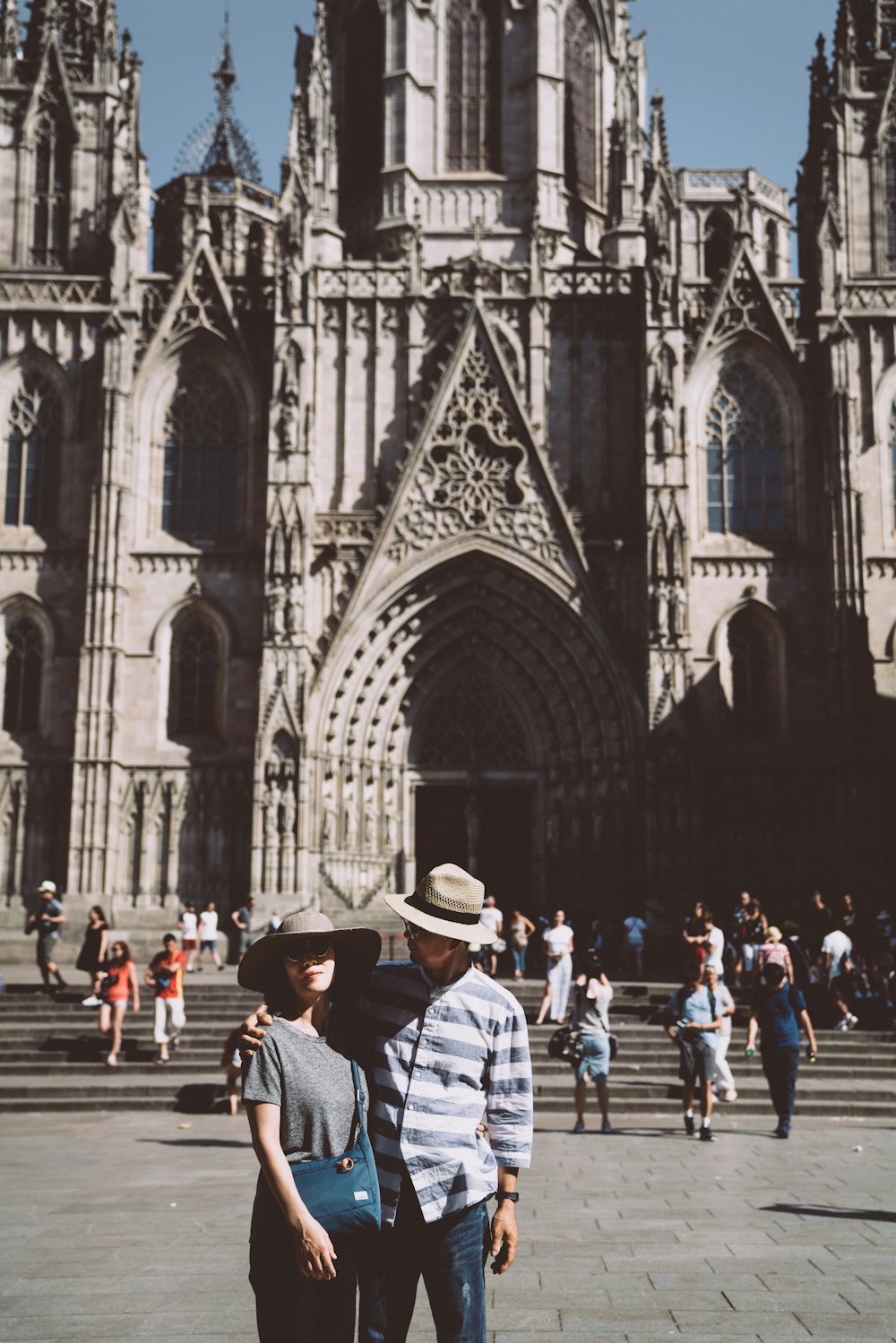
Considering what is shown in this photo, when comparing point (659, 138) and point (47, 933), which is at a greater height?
point (659, 138)

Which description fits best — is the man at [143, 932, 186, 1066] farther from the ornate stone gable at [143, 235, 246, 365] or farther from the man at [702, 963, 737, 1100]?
the ornate stone gable at [143, 235, 246, 365]

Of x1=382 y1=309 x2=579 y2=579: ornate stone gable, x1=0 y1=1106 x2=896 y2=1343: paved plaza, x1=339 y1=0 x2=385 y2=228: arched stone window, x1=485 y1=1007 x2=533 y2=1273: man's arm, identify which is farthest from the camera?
x1=339 y1=0 x2=385 y2=228: arched stone window

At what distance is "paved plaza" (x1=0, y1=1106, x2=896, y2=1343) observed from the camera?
733 centimetres

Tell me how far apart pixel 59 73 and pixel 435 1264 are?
122 feet

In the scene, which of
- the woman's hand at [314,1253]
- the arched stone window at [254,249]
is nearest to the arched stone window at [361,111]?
the arched stone window at [254,249]

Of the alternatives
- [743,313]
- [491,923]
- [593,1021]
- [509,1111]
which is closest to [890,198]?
[743,313]

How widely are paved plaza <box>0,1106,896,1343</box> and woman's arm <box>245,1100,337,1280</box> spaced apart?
2702mm

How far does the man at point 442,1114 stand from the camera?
5090mm

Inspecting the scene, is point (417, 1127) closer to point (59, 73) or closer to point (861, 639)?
point (861, 639)

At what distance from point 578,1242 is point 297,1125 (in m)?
5.34

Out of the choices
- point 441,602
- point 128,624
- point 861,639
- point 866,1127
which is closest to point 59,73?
point 128,624

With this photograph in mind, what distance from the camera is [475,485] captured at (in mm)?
33438

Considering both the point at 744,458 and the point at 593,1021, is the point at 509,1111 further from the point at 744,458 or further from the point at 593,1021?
the point at 744,458

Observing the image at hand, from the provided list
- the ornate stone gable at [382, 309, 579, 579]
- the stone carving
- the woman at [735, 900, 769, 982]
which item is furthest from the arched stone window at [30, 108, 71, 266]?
the woman at [735, 900, 769, 982]
